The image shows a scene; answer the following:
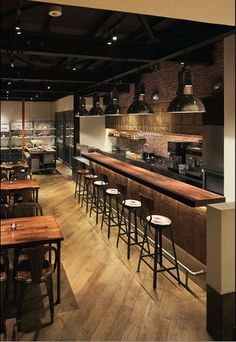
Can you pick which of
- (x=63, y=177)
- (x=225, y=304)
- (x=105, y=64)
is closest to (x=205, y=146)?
(x=225, y=304)

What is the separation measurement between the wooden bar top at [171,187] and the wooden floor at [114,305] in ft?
3.46

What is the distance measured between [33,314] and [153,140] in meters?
5.48

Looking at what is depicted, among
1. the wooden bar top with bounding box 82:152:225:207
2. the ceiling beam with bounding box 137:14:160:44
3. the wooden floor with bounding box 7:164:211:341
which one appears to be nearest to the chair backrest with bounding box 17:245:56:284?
the wooden floor with bounding box 7:164:211:341

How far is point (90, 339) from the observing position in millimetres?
2904

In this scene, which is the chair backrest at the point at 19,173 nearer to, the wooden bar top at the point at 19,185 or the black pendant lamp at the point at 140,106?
the wooden bar top at the point at 19,185

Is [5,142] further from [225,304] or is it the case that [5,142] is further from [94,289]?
[225,304]

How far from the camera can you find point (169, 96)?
679cm

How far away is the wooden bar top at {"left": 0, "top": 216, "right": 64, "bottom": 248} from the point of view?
124 inches

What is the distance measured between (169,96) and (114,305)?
4644mm

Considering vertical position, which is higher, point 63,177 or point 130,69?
point 130,69

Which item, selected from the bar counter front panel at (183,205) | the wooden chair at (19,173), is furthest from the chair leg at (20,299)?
the wooden chair at (19,173)

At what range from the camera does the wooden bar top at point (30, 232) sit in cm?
314

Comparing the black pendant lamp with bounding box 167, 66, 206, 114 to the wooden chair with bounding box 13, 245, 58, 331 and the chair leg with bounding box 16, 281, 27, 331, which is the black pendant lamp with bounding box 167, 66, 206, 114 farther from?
the chair leg with bounding box 16, 281, 27, 331

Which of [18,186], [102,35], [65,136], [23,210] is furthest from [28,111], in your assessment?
[23,210]
